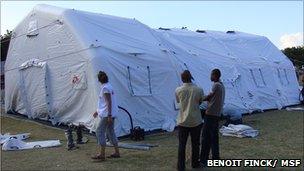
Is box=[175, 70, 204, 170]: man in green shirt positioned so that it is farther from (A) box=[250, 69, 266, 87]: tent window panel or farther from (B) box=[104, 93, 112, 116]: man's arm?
(A) box=[250, 69, 266, 87]: tent window panel

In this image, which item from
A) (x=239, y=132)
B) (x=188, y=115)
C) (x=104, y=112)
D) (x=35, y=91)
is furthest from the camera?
(x=35, y=91)

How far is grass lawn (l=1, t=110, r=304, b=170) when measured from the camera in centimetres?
937

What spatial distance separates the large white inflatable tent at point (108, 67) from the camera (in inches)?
585

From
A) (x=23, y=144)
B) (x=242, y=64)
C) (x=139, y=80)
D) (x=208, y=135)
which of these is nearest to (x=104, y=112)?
(x=208, y=135)

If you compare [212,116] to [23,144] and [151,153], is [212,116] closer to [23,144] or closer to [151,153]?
[151,153]

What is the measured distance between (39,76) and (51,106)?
1.39 meters

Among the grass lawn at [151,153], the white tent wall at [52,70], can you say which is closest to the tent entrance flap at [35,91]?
the white tent wall at [52,70]

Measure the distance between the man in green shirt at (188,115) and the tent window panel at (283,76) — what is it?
17051mm

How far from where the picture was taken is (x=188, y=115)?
8.34 meters

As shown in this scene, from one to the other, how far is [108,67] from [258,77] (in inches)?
406

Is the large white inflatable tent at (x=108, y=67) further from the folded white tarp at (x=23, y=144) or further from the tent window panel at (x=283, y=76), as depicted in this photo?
the tent window panel at (x=283, y=76)

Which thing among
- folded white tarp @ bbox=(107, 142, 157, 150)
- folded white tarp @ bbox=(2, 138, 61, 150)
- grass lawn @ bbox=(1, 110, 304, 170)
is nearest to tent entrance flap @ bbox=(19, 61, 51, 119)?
grass lawn @ bbox=(1, 110, 304, 170)

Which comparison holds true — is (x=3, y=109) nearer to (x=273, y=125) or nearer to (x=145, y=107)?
(x=145, y=107)

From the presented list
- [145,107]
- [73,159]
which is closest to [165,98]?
[145,107]
